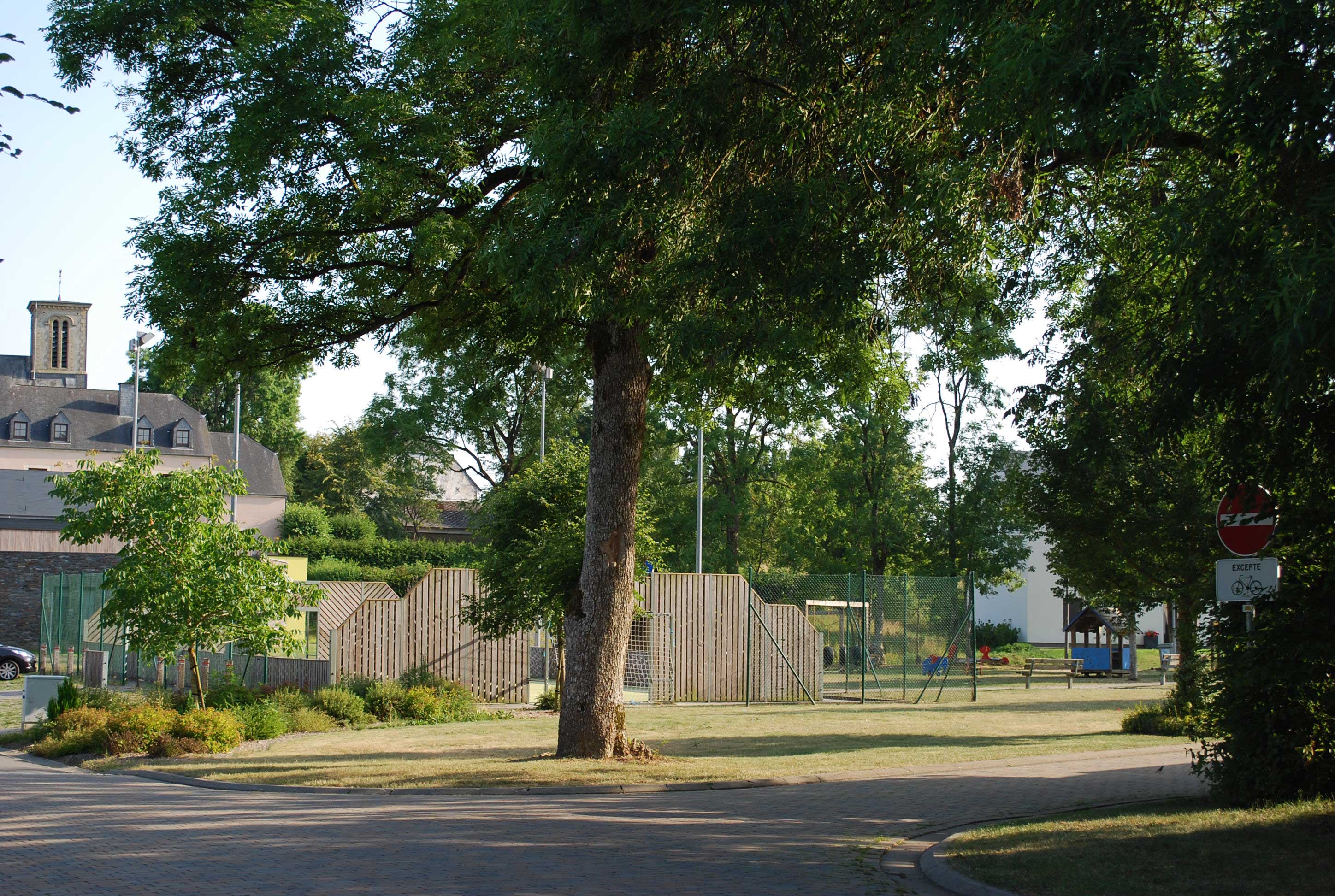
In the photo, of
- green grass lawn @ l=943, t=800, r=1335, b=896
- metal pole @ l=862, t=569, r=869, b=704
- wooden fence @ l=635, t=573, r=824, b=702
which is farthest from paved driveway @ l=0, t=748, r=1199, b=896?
wooden fence @ l=635, t=573, r=824, b=702

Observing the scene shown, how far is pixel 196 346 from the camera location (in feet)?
55.2

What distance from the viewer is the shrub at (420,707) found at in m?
21.4

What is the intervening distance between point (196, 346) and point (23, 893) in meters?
10.5

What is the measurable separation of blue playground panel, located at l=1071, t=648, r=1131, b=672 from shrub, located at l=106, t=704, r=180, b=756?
32.0 metres

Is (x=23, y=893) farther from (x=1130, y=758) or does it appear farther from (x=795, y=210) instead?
(x=1130, y=758)

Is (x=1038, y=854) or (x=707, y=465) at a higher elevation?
(x=707, y=465)

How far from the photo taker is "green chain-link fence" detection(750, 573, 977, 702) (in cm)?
2792

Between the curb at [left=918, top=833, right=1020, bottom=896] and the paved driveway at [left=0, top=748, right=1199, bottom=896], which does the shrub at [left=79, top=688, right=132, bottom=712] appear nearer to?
the paved driveway at [left=0, top=748, right=1199, bottom=896]

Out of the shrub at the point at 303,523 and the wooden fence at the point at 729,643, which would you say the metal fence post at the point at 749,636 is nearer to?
the wooden fence at the point at 729,643

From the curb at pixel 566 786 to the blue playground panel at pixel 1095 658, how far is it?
2771 centimetres

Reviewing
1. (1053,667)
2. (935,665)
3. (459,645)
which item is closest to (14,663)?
(459,645)

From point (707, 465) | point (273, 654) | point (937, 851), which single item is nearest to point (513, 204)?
point (937, 851)

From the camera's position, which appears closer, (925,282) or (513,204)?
(925,282)

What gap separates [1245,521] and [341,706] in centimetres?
1528
